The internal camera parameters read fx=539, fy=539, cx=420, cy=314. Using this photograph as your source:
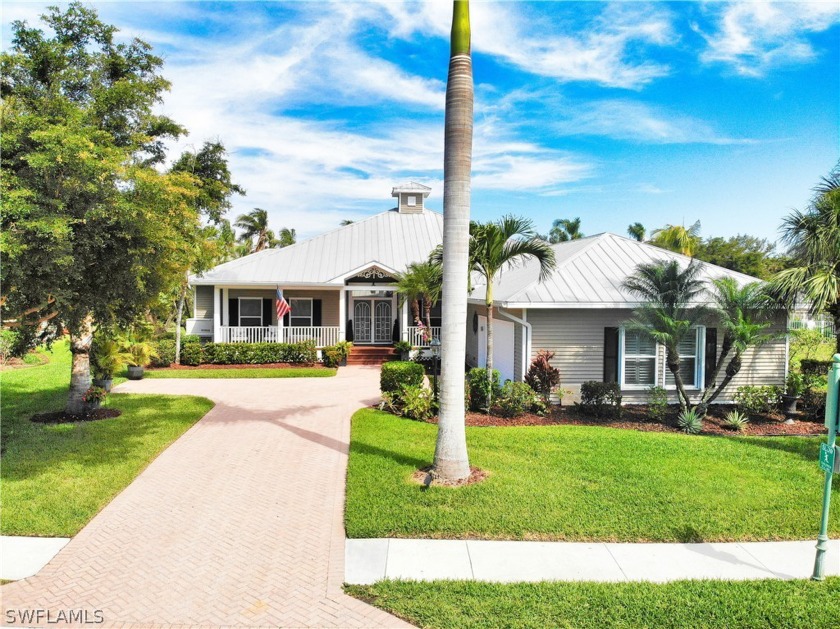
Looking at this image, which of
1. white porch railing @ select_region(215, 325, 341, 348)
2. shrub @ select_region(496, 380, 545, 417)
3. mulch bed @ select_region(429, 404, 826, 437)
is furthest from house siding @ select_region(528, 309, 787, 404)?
white porch railing @ select_region(215, 325, 341, 348)

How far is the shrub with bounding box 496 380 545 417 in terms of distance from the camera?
12242 millimetres

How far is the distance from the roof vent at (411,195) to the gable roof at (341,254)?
37 cm

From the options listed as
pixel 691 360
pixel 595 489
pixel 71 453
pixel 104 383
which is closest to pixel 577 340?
pixel 691 360

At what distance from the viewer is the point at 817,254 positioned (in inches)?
454

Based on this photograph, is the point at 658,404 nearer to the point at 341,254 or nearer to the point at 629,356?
the point at 629,356

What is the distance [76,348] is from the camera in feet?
39.1

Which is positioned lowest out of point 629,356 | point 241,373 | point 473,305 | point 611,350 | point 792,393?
point 241,373

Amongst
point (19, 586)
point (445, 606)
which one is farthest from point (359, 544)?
point (19, 586)

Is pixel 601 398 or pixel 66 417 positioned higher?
pixel 601 398

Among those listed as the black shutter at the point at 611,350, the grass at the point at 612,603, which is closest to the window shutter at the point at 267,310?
the black shutter at the point at 611,350

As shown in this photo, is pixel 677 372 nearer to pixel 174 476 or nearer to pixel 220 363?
pixel 174 476

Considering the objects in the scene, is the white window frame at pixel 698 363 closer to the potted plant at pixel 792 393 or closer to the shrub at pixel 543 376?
the potted plant at pixel 792 393

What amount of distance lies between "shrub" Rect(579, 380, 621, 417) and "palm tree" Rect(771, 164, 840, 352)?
4115 millimetres

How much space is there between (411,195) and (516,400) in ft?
60.6
